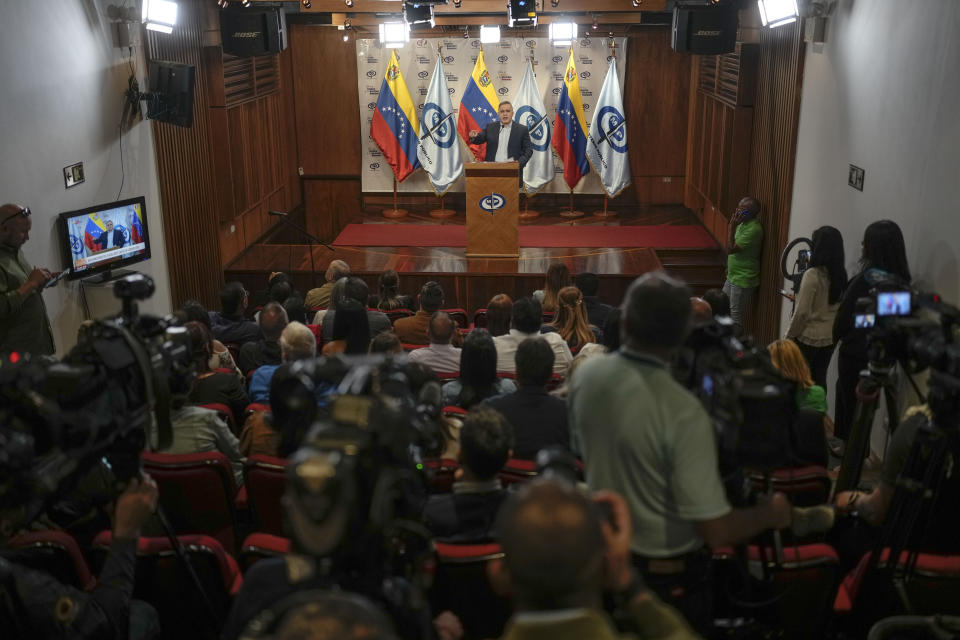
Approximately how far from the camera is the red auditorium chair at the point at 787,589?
2.34m

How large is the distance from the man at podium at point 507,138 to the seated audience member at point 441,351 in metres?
5.90

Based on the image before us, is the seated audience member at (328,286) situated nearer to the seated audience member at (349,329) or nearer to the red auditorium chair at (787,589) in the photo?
the seated audience member at (349,329)

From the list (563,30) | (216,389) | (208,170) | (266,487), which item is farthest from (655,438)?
(563,30)

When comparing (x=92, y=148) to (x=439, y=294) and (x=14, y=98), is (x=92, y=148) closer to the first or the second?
(x=14, y=98)

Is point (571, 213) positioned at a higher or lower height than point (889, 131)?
lower

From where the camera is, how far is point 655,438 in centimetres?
189

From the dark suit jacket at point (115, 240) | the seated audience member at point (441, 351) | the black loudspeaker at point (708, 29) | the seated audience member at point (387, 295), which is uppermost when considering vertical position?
the black loudspeaker at point (708, 29)

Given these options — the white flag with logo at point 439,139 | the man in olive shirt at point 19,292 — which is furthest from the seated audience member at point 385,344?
the white flag with logo at point 439,139

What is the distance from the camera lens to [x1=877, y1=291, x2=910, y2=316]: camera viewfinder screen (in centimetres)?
265

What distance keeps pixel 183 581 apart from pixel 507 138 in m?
8.53

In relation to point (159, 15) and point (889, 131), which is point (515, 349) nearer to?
point (889, 131)

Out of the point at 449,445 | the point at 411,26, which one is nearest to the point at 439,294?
the point at 449,445

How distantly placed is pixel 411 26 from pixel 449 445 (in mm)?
6262

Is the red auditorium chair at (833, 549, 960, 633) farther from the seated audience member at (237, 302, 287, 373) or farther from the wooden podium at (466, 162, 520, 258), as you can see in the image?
the wooden podium at (466, 162, 520, 258)
